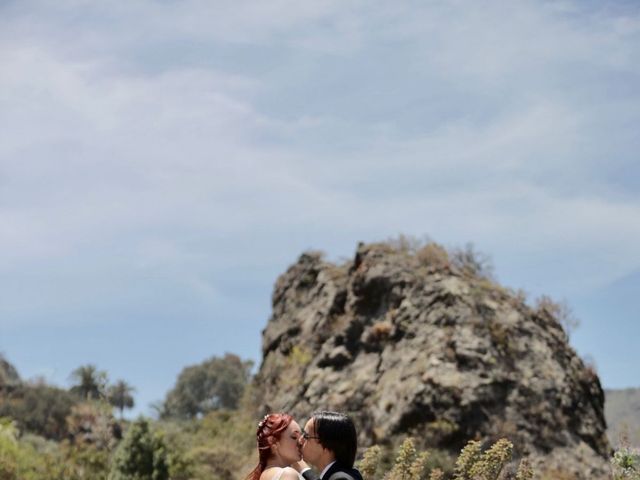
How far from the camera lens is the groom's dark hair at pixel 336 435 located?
653 cm

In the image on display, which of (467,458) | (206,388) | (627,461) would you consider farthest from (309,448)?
(206,388)

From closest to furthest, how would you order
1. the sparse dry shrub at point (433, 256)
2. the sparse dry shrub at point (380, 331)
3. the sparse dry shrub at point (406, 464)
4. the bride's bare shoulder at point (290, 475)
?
the bride's bare shoulder at point (290, 475)
the sparse dry shrub at point (406, 464)
the sparse dry shrub at point (380, 331)
the sparse dry shrub at point (433, 256)

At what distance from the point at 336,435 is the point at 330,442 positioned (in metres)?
0.07

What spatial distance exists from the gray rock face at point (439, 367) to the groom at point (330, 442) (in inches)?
782

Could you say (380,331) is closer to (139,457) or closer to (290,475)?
(139,457)

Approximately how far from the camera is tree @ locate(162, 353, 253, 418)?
103m

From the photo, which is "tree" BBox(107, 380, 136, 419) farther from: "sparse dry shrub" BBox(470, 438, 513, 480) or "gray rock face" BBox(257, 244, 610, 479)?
"sparse dry shrub" BBox(470, 438, 513, 480)

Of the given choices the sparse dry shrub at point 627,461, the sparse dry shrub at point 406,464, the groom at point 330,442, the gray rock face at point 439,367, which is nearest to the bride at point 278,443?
the groom at point 330,442

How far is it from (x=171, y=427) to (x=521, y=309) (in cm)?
2749

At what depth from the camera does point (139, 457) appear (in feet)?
96.9

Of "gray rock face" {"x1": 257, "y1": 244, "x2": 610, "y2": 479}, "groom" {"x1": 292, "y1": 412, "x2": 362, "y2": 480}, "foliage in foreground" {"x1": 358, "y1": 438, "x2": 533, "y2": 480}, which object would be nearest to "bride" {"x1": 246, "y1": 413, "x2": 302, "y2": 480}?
"groom" {"x1": 292, "y1": 412, "x2": 362, "y2": 480}

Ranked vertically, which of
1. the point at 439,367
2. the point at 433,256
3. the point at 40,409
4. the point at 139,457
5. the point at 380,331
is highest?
the point at 433,256

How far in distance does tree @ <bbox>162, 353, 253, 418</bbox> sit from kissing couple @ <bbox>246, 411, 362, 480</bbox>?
95.5 m

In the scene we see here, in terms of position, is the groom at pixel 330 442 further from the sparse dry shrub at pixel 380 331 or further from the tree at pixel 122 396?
the tree at pixel 122 396
